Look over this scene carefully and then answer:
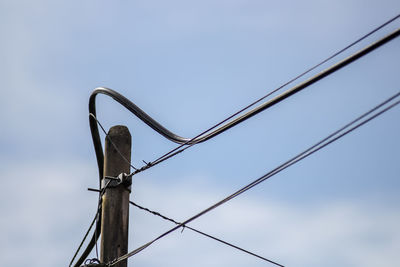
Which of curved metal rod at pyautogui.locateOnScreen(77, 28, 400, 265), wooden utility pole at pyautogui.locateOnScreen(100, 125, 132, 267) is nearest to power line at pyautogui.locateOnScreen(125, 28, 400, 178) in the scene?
Answer: curved metal rod at pyautogui.locateOnScreen(77, 28, 400, 265)

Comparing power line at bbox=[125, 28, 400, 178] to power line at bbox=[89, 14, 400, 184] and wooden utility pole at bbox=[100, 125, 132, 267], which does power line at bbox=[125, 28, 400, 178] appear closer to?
power line at bbox=[89, 14, 400, 184]

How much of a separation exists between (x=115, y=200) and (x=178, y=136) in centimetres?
114

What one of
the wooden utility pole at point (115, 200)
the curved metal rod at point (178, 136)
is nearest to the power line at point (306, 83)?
the curved metal rod at point (178, 136)

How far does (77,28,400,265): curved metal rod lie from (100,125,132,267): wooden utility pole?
41 cm

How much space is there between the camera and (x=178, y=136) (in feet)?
27.0

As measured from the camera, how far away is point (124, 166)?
8.28m

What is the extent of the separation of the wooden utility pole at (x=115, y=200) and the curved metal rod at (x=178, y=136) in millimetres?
411

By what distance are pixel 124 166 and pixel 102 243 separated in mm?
1016

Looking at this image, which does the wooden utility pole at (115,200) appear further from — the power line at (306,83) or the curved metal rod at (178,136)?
the power line at (306,83)

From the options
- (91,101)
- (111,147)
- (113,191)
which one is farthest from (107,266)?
(91,101)

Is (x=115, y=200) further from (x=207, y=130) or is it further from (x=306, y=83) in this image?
(x=306, y=83)

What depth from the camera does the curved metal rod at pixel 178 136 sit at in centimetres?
512

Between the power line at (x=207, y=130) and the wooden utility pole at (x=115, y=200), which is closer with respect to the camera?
the power line at (x=207, y=130)

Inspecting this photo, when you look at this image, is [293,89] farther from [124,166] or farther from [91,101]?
[91,101]
